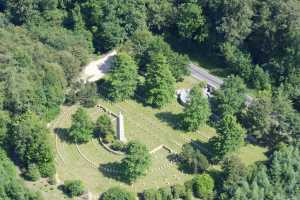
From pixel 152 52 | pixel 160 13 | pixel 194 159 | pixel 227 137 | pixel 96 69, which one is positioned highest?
pixel 160 13

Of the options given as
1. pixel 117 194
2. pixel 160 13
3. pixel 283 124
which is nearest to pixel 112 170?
pixel 117 194

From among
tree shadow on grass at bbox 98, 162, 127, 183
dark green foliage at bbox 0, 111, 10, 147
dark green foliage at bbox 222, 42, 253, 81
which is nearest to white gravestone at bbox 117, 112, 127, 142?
tree shadow on grass at bbox 98, 162, 127, 183

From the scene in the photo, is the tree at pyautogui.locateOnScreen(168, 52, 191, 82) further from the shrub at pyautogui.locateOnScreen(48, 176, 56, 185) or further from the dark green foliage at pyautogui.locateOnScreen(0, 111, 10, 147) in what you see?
the dark green foliage at pyautogui.locateOnScreen(0, 111, 10, 147)

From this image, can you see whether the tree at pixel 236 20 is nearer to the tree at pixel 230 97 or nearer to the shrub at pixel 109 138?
the tree at pixel 230 97

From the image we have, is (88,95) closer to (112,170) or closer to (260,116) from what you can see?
(112,170)

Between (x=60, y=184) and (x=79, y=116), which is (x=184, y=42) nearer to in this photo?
(x=79, y=116)

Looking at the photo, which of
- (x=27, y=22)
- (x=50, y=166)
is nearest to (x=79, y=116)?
(x=50, y=166)
